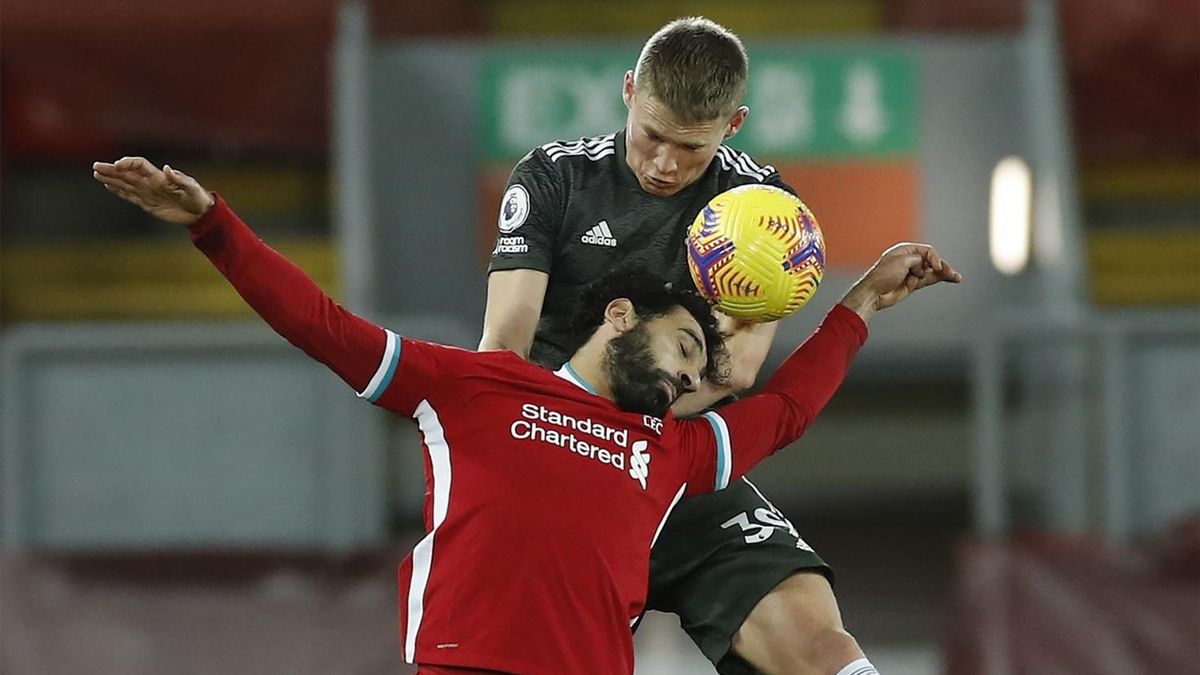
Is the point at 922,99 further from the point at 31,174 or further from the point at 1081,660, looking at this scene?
the point at 31,174

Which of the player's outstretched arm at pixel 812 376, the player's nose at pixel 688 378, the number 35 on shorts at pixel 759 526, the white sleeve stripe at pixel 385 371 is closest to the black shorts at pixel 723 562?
the number 35 on shorts at pixel 759 526

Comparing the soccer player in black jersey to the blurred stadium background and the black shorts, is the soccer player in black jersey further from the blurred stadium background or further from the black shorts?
the blurred stadium background

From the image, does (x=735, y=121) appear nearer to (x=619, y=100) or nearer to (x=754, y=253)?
(x=754, y=253)

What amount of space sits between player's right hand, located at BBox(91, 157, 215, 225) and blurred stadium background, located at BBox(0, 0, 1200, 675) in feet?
10.9

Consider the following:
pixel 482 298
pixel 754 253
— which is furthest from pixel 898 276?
pixel 482 298

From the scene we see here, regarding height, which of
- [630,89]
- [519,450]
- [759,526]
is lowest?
[759,526]

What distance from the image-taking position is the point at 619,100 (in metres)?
8.67

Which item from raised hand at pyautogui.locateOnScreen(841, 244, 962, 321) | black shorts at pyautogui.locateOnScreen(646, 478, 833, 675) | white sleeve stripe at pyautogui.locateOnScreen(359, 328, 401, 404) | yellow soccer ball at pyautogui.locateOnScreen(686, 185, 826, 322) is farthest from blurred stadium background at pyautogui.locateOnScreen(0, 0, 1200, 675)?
white sleeve stripe at pyautogui.locateOnScreen(359, 328, 401, 404)

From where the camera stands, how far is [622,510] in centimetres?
346

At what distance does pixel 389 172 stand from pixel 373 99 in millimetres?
340

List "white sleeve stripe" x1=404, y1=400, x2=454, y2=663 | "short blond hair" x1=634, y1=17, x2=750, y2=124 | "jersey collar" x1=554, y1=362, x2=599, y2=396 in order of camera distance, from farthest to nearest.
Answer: "short blond hair" x1=634, y1=17, x2=750, y2=124, "jersey collar" x1=554, y1=362, x2=599, y2=396, "white sleeve stripe" x1=404, y1=400, x2=454, y2=663

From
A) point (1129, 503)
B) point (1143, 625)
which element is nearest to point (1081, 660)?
point (1143, 625)

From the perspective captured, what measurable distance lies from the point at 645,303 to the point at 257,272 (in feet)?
2.39

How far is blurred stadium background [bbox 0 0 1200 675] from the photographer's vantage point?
260 inches
